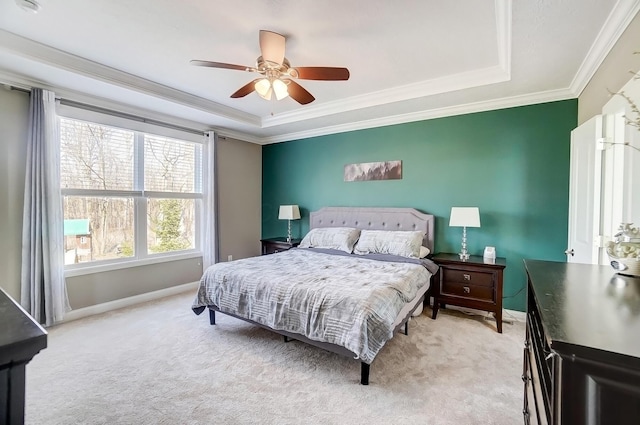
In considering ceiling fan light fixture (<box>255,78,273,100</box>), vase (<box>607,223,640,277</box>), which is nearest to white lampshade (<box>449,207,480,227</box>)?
vase (<box>607,223,640,277</box>)

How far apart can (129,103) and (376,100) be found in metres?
3.13

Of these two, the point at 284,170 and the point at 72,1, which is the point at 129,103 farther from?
the point at 284,170

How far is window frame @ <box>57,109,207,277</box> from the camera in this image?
348cm

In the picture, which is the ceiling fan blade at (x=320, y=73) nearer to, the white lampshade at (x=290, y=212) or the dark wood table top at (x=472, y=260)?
the dark wood table top at (x=472, y=260)

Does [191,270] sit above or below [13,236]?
below

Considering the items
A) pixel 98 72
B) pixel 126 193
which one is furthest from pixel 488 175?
pixel 126 193

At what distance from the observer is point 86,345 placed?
109 inches

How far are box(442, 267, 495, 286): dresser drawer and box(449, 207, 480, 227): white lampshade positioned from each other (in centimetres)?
54

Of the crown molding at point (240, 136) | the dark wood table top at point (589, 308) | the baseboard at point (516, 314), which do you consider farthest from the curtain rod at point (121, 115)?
the baseboard at point (516, 314)

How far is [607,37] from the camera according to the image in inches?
84.2

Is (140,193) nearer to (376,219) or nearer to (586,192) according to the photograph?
(376,219)

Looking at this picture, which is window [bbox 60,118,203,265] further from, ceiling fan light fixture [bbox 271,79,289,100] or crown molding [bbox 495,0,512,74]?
crown molding [bbox 495,0,512,74]

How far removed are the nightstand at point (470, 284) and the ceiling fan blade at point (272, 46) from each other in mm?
2740

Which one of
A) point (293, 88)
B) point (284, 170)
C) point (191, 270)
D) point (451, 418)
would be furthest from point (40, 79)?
point (451, 418)
